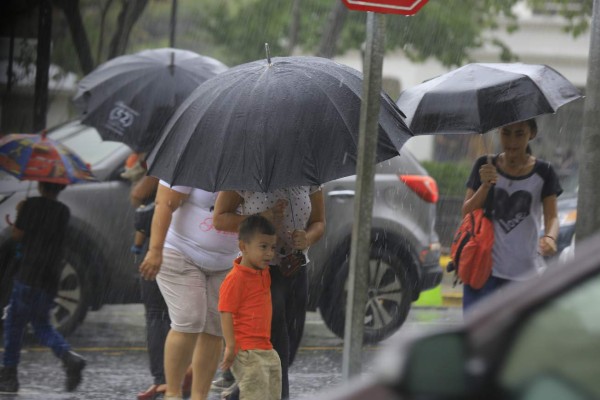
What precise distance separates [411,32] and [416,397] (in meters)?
20.4

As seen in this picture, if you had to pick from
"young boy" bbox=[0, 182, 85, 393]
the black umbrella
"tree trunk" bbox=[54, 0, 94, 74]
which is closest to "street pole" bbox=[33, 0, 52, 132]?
"tree trunk" bbox=[54, 0, 94, 74]

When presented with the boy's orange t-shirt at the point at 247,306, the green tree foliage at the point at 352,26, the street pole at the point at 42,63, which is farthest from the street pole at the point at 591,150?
the green tree foliage at the point at 352,26

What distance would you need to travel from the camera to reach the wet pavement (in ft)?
24.9

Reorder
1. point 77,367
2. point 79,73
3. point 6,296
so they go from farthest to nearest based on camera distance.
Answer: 1. point 79,73
2. point 6,296
3. point 77,367

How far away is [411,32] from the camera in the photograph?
867 inches

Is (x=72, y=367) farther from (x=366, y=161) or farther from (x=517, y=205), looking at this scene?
(x=366, y=161)

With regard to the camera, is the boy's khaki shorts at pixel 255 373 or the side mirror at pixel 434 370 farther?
the boy's khaki shorts at pixel 255 373

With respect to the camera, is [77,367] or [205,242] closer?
[205,242]

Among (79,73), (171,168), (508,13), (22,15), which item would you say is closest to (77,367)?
(171,168)

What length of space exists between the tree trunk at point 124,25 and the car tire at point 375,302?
5.45m

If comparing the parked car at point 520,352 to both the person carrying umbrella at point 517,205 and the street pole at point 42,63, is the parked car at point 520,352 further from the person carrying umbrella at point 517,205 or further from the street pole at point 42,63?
the street pole at point 42,63

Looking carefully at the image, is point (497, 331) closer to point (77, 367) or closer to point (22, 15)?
point (77, 367)

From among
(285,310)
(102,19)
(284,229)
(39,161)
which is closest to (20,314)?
(39,161)

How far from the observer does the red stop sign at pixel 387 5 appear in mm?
4969
